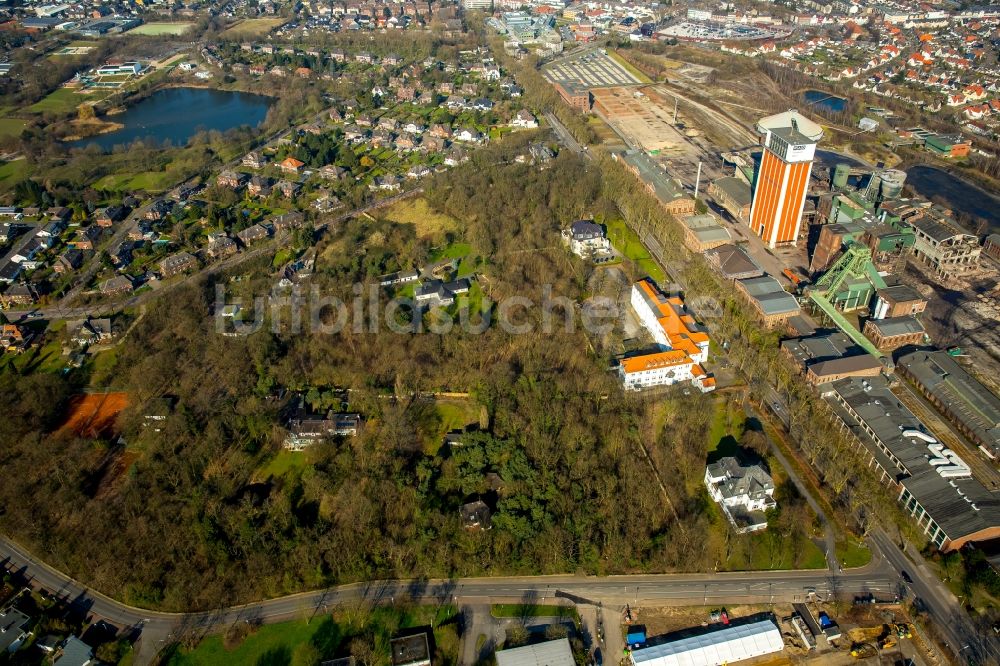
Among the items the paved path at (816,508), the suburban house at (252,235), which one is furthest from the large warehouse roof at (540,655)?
the suburban house at (252,235)

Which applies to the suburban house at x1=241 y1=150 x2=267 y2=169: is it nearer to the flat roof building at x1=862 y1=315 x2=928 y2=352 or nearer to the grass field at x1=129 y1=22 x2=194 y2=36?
the flat roof building at x1=862 y1=315 x2=928 y2=352

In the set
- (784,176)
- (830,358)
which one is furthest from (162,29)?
(830,358)

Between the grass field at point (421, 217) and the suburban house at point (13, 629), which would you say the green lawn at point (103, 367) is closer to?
the suburban house at point (13, 629)

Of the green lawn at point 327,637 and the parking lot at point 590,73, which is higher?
the parking lot at point 590,73

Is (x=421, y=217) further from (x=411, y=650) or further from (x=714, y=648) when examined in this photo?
(x=714, y=648)

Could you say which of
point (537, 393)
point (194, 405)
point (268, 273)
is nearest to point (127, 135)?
point (268, 273)
